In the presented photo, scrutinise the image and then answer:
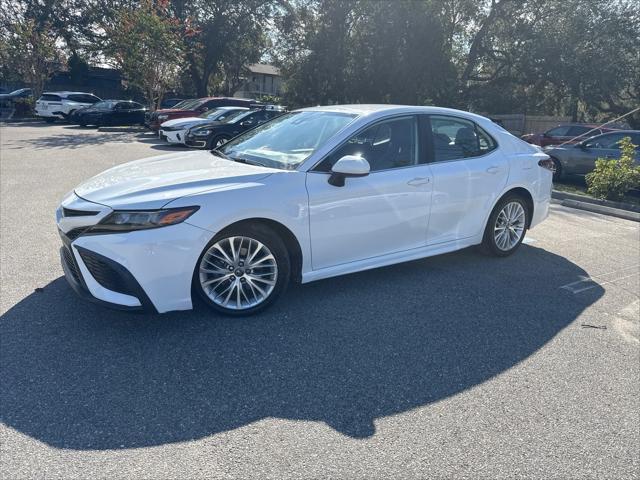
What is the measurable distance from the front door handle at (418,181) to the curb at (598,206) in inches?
245

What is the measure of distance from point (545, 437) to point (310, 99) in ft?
96.3

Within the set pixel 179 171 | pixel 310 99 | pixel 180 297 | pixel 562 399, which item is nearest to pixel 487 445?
pixel 562 399

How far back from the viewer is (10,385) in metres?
2.98

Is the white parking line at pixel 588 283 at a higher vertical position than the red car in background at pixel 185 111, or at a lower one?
lower

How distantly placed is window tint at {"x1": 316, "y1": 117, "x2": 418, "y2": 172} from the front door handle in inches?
6.3

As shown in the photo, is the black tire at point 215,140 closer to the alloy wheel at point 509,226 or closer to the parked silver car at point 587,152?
the parked silver car at point 587,152

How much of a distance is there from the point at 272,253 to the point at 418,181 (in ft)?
5.27

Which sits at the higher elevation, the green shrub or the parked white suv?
the parked white suv

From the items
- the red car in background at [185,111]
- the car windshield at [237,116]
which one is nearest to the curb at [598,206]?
the car windshield at [237,116]

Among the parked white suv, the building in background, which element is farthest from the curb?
the building in background

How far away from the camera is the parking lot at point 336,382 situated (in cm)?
255

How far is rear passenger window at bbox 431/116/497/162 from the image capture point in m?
5.01

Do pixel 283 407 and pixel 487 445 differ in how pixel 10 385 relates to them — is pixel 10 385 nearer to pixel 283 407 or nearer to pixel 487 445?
pixel 283 407

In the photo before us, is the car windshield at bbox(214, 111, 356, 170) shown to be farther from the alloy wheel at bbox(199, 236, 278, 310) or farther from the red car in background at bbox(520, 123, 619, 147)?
A: the red car in background at bbox(520, 123, 619, 147)
